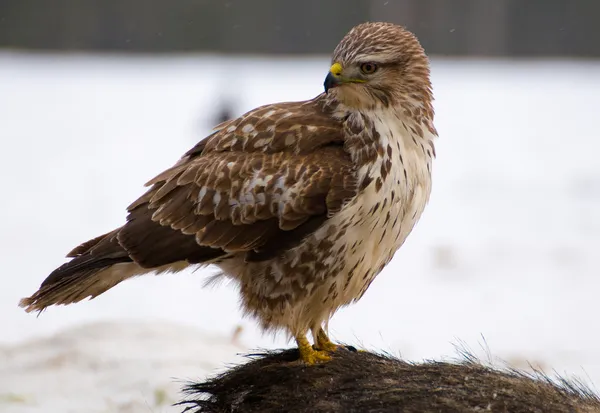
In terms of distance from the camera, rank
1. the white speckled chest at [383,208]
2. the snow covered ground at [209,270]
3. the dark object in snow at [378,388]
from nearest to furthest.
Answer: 1. the dark object in snow at [378,388]
2. the white speckled chest at [383,208]
3. the snow covered ground at [209,270]

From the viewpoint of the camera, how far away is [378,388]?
3242 millimetres

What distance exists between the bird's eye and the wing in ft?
0.79

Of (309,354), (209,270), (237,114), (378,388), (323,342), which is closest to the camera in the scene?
(378,388)

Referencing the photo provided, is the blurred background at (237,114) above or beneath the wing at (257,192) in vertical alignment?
beneath

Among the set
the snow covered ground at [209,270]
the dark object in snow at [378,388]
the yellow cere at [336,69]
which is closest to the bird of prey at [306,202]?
the yellow cere at [336,69]

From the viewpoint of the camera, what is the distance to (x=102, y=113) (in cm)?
1355

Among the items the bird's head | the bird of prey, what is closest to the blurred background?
the bird of prey

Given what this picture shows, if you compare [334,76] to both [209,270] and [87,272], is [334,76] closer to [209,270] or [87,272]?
[87,272]

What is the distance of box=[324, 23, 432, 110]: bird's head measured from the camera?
3.67m

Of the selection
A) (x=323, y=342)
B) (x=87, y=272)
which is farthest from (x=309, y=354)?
(x=87, y=272)

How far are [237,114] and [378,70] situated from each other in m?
8.91

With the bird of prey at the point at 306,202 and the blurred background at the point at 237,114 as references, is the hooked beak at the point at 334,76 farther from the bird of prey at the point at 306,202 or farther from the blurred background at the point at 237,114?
the blurred background at the point at 237,114

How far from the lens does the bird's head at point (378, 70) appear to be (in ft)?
12.0

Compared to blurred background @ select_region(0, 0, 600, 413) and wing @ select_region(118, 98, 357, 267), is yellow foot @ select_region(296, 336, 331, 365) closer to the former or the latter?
wing @ select_region(118, 98, 357, 267)
